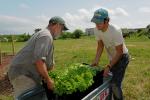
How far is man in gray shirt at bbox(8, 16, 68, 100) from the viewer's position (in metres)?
5.03

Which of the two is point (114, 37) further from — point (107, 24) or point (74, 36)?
point (74, 36)

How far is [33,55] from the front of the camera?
5.10 metres

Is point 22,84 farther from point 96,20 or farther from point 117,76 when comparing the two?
point 117,76

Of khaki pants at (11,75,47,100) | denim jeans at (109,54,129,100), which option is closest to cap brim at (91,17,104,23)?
denim jeans at (109,54,129,100)

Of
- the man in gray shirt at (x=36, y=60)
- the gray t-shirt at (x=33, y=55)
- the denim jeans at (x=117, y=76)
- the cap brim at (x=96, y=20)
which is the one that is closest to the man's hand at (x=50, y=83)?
the man in gray shirt at (x=36, y=60)

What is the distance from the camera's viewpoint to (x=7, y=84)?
36.4 ft

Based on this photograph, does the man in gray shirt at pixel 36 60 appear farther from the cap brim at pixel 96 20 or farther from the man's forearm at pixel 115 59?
the man's forearm at pixel 115 59

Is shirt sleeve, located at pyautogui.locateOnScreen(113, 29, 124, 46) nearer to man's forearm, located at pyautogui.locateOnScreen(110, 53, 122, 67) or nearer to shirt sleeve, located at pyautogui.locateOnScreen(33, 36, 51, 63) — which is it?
man's forearm, located at pyautogui.locateOnScreen(110, 53, 122, 67)

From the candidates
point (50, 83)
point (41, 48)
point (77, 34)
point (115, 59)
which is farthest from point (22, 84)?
point (77, 34)

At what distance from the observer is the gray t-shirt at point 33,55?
502cm

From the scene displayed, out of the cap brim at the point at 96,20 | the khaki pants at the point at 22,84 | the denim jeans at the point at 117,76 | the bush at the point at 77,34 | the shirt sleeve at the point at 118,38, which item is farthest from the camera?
the bush at the point at 77,34

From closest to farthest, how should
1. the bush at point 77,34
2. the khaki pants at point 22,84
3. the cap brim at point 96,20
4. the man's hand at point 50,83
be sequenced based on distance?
the man's hand at point 50,83
the khaki pants at point 22,84
the cap brim at point 96,20
the bush at point 77,34

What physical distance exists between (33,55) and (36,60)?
0.11 meters

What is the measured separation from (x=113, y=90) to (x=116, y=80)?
0.18 metres
